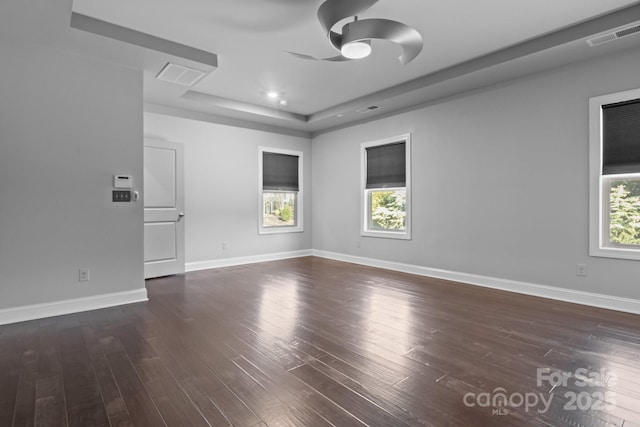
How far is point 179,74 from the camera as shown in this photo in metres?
4.10

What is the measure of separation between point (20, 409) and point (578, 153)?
17.4 feet

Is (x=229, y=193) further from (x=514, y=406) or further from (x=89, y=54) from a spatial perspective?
(x=514, y=406)

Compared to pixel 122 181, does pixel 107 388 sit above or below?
below

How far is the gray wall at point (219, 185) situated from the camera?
566 centimetres

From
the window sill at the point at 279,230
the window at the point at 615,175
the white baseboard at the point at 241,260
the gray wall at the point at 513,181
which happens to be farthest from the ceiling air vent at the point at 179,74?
the window at the point at 615,175

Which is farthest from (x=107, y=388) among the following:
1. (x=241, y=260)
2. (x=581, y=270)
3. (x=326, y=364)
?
(x=581, y=270)

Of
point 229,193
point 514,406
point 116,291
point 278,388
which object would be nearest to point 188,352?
point 278,388

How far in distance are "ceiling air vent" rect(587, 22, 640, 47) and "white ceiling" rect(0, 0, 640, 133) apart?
7 cm

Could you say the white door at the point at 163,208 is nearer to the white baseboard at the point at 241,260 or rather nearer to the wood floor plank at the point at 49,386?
the white baseboard at the point at 241,260

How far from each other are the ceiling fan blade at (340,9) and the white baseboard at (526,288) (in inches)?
147

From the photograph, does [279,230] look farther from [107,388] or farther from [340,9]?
[107,388]

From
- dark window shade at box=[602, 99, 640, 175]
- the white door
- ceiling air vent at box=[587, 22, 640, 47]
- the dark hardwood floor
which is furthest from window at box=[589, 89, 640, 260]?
the white door

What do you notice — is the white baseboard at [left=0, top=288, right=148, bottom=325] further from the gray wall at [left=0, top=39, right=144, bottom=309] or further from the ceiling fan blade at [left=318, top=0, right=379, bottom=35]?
the ceiling fan blade at [left=318, top=0, right=379, bottom=35]

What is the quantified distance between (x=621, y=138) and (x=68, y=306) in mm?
6132
